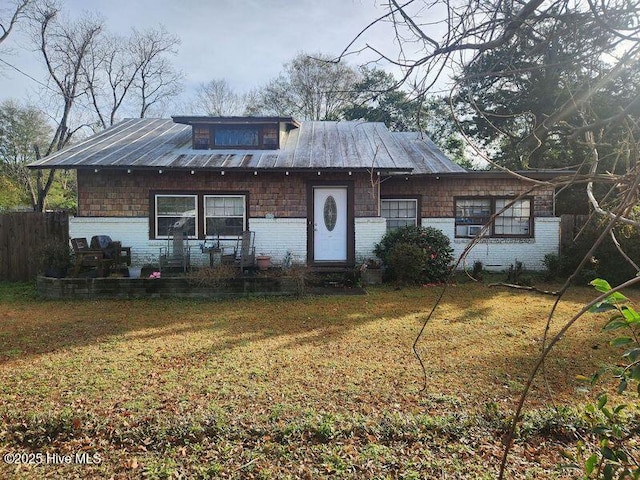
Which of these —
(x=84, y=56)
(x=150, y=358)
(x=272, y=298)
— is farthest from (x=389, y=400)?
(x=84, y=56)

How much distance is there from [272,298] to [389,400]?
530cm

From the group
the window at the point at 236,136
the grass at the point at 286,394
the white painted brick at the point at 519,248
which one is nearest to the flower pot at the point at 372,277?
the white painted brick at the point at 519,248

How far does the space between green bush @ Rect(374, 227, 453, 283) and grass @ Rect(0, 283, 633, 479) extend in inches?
117

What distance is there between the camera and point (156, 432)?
3279 mm

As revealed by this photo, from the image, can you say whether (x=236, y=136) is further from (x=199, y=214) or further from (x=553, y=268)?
(x=553, y=268)

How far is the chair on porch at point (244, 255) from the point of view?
10.1 m

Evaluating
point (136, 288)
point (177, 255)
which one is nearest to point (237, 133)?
point (177, 255)

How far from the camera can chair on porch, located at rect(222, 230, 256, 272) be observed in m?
10.1

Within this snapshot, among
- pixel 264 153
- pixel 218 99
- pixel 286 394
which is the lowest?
pixel 286 394

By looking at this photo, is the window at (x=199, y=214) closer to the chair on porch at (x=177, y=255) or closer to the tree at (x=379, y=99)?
the chair on porch at (x=177, y=255)

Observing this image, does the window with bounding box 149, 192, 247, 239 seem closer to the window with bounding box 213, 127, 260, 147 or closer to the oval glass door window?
the window with bounding box 213, 127, 260, 147

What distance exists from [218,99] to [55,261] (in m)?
21.7

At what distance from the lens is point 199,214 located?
11.3 m

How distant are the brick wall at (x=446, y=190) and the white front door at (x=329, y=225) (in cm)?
173
